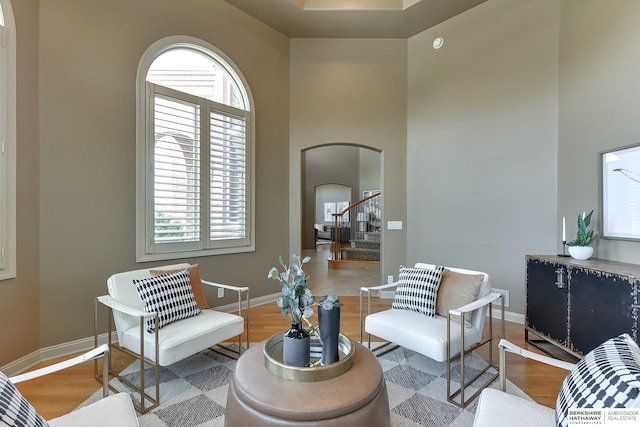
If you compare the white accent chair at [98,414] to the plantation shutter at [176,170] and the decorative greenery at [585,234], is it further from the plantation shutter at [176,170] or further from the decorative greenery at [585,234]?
the decorative greenery at [585,234]

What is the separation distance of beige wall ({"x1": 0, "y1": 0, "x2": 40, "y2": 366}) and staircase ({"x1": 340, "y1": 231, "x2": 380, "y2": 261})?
19.1 ft

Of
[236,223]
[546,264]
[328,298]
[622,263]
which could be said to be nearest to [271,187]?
[236,223]

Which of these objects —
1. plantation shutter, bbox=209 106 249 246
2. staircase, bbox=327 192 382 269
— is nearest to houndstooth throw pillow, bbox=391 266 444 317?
plantation shutter, bbox=209 106 249 246

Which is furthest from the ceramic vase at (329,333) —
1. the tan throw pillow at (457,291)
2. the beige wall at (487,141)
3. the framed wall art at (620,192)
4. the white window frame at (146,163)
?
the beige wall at (487,141)

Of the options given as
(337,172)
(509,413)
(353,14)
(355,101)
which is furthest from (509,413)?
(337,172)

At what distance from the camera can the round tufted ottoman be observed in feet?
4.16

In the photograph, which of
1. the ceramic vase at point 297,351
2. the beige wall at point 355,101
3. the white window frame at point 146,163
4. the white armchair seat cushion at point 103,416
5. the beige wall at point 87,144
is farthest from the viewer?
the beige wall at point 355,101

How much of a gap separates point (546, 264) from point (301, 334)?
253 centimetres

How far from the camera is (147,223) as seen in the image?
3.13 meters

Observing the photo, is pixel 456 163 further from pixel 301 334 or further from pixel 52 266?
pixel 52 266

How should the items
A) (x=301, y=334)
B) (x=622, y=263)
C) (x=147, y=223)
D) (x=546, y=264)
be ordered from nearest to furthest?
(x=301, y=334), (x=622, y=263), (x=546, y=264), (x=147, y=223)

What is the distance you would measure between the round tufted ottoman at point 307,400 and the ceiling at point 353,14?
4.24 meters

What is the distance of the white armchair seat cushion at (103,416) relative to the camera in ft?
3.99

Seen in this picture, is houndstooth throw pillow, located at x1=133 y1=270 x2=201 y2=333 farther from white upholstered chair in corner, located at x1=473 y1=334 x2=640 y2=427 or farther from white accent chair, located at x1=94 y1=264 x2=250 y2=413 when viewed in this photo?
white upholstered chair in corner, located at x1=473 y1=334 x2=640 y2=427
